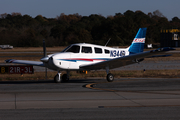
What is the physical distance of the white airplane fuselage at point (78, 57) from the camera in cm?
1642

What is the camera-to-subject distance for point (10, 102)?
10070mm

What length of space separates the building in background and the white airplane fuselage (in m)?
71.7

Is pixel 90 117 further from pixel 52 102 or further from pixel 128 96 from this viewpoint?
pixel 128 96

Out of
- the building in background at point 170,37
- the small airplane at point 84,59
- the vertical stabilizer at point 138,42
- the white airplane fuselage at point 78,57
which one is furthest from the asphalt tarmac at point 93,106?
the building in background at point 170,37

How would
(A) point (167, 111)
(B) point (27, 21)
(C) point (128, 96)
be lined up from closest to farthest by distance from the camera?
1. (A) point (167, 111)
2. (C) point (128, 96)
3. (B) point (27, 21)

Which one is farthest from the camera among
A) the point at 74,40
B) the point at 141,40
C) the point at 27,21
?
the point at 27,21

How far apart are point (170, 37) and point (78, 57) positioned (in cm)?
7511

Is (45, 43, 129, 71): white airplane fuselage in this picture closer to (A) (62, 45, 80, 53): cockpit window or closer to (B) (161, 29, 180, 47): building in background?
(A) (62, 45, 80, 53): cockpit window

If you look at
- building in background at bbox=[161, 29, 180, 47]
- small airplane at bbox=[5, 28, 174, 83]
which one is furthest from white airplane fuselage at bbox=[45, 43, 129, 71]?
building in background at bbox=[161, 29, 180, 47]

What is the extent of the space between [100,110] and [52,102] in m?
2.29

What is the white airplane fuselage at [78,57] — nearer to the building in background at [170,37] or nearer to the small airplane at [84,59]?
the small airplane at [84,59]

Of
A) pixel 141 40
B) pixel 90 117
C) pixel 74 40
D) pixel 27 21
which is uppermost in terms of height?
pixel 27 21

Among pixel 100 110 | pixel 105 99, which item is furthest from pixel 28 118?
pixel 105 99

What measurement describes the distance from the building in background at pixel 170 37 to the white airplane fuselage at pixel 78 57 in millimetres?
71727
